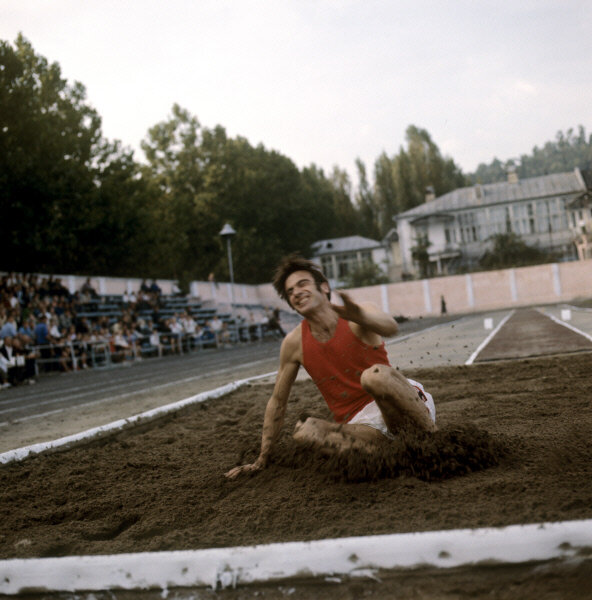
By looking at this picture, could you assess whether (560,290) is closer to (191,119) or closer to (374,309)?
(191,119)

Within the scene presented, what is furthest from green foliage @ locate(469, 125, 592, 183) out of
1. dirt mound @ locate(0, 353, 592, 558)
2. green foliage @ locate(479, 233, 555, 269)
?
dirt mound @ locate(0, 353, 592, 558)

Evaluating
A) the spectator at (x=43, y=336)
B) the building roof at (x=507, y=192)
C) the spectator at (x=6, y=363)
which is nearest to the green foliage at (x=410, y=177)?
the building roof at (x=507, y=192)

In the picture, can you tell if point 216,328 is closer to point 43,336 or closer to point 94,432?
point 43,336

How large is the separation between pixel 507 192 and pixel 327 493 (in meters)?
66.3

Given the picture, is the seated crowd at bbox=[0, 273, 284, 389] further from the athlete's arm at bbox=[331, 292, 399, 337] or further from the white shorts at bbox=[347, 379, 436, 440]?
the athlete's arm at bbox=[331, 292, 399, 337]

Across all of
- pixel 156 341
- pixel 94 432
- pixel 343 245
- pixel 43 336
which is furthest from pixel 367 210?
pixel 94 432

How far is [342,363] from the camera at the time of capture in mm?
4152

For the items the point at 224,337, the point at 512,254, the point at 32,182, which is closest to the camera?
the point at 32,182

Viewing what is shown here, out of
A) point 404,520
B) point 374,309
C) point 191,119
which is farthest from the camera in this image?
point 191,119

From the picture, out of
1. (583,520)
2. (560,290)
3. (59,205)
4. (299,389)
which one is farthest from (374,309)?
(560,290)

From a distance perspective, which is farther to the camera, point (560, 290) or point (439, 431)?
point (560, 290)

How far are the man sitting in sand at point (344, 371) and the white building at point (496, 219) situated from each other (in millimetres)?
60637

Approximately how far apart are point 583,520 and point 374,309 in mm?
1644

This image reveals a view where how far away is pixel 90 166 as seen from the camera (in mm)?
40156
